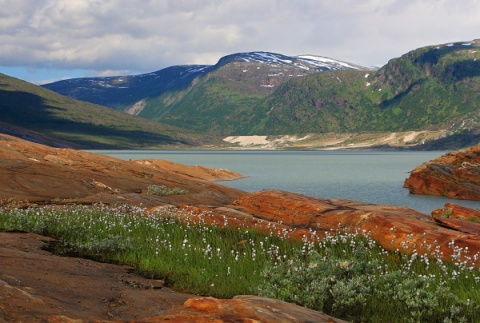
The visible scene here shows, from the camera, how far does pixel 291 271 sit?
10.5 metres

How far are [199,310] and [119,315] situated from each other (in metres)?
Result: 1.22

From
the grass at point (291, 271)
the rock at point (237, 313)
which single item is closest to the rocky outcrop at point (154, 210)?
the rock at point (237, 313)

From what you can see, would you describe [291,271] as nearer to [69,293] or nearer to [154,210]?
[69,293]

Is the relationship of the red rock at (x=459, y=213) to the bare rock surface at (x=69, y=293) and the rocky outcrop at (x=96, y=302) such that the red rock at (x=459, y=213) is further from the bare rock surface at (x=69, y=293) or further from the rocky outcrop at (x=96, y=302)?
the rocky outcrop at (x=96, y=302)

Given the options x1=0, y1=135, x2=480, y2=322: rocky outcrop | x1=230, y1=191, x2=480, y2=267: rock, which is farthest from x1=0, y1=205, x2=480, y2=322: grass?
x1=0, y1=135, x2=480, y2=322: rocky outcrop

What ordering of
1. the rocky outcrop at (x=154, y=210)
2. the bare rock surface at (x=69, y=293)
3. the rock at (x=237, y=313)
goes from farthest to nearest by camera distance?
the rocky outcrop at (x=154, y=210)
the bare rock surface at (x=69, y=293)
the rock at (x=237, y=313)

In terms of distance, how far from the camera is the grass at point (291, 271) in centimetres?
927

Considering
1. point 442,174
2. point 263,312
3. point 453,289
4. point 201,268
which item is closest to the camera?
point 263,312

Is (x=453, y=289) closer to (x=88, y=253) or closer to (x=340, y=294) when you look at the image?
(x=340, y=294)

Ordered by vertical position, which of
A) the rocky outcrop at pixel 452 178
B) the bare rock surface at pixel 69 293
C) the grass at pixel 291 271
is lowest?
the rocky outcrop at pixel 452 178

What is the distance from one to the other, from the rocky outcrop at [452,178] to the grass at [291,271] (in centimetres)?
5791

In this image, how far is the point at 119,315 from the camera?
6.93m

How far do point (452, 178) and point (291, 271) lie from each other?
222 ft

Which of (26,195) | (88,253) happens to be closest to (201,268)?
(88,253)
